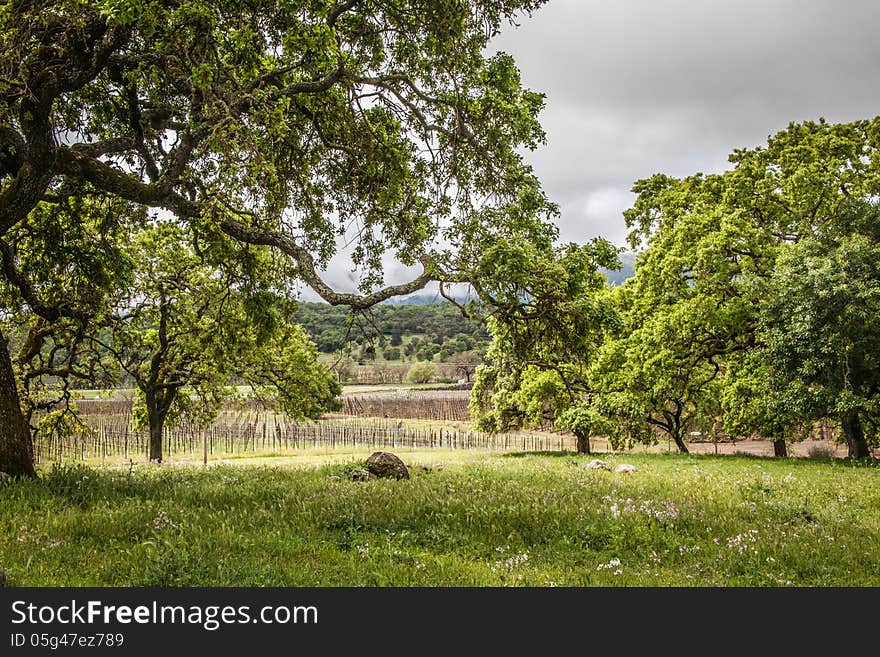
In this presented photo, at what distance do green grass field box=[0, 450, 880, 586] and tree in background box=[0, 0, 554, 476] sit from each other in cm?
389

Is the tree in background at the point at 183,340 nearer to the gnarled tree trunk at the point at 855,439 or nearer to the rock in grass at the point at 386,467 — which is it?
the rock in grass at the point at 386,467

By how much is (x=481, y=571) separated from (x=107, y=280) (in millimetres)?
12728

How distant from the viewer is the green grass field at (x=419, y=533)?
22.6 ft

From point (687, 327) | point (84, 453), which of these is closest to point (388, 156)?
point (687, 327)

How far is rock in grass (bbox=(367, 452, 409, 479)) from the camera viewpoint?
49.1 ft

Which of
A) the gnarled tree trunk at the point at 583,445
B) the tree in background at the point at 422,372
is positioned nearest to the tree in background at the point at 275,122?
the gnarled tree trunk at the point at 583,445

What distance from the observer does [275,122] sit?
365 inches

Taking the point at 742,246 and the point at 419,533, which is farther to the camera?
the point at 742,246

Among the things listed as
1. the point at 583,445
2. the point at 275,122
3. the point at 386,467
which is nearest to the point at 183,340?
the point at 386,467

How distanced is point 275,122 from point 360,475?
354 inches

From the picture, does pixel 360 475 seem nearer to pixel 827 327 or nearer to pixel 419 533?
pixel 419 533

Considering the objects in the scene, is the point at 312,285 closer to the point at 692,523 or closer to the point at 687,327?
the point at 692,523

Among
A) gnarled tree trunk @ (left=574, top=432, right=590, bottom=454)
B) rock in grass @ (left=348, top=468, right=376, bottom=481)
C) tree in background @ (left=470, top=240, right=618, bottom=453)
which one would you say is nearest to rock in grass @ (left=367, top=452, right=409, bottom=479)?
rock in grass @ (left=348, top=468, right=376, bottom=481)

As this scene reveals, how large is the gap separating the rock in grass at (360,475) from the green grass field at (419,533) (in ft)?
2.79
